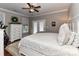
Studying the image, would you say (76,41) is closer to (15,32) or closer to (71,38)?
(71,38)

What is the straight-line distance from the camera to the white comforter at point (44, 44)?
1.30m

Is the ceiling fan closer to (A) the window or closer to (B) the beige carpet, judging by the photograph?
(A) the window

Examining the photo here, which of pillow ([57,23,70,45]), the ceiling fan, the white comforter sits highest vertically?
the ceiling fan

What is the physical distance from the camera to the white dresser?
160 centimetres

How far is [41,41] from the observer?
5.08ft

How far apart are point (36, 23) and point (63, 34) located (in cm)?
51

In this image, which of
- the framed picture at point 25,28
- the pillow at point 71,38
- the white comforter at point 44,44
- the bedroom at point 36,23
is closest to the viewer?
the white comforter at point 44,44

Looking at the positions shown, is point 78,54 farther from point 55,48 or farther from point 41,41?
point 41,41

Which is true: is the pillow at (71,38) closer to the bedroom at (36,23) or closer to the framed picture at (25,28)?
the bedroom at (36,23)

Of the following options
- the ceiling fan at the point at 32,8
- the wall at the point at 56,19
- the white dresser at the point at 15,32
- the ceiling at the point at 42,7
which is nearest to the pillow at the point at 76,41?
the wall at the point at 56,19

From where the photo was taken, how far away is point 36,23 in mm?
1678

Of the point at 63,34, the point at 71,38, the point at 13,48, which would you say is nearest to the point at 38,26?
the point at 63,34

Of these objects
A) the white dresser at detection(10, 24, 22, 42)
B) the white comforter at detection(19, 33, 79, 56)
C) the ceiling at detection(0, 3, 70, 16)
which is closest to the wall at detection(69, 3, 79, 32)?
the ceiling at detection(0, 3, 70, 16)

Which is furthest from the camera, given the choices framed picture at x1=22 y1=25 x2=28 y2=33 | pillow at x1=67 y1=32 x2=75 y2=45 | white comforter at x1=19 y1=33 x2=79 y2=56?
framed picture at x1=22 y1=25 x2=28 y2=33
